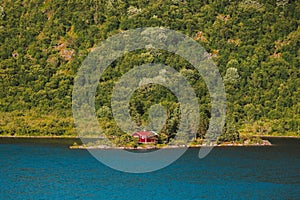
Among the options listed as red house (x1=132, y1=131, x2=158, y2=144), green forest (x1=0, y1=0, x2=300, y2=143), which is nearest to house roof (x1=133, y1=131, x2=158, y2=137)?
red house (x1=132, y1=131, x2=158, y2=144)

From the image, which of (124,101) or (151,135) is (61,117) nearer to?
(124,101)

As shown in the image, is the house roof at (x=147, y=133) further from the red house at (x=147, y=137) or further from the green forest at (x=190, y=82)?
the green forest at (x=190, y=82)

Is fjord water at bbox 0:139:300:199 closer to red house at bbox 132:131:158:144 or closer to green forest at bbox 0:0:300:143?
red house at bbox 132:131:158:144

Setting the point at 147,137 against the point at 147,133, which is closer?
the point at 147,137

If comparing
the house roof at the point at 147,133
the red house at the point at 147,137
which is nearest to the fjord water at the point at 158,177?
the red house at the point at 147,137

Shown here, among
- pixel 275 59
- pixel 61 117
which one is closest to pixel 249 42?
pixel 275 59

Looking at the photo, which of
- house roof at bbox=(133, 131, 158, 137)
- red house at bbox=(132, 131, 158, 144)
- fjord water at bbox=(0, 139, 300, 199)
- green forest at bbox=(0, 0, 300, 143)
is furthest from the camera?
green forest at bbox=(0, 0, 300, 143)

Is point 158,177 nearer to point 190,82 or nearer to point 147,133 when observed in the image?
point 147,133

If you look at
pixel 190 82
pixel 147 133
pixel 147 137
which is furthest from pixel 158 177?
pixel 190 82
